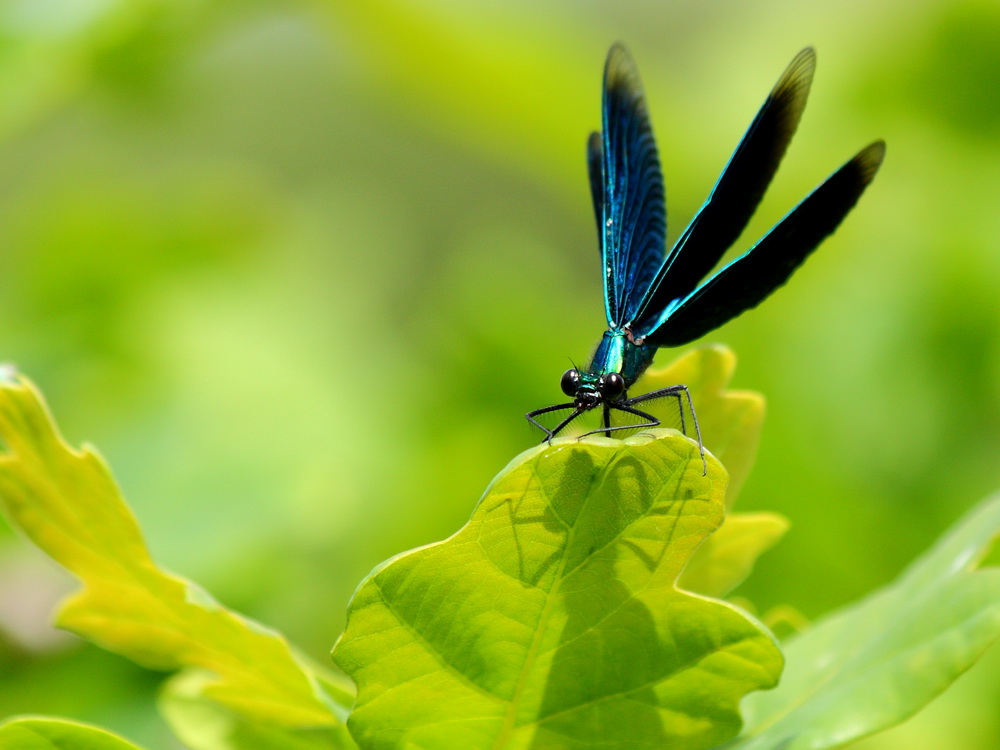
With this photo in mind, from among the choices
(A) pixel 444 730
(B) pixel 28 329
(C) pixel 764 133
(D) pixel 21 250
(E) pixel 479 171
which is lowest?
(A) pixel 444 730

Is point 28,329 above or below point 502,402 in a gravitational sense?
above

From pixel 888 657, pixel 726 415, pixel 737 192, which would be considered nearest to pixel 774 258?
pixel 737 192

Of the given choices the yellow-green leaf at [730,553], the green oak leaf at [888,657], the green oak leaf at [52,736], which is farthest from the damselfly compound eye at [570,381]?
the green oak leaf at [52,736]

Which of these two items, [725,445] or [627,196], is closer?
[725,445]

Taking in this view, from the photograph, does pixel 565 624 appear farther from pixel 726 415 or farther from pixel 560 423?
pixel 560 423

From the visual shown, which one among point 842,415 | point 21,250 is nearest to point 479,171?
point 21,250

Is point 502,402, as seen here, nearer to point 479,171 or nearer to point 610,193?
point 610,193

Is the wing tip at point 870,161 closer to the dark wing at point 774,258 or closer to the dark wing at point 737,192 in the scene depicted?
the dark wing at point 774,258
